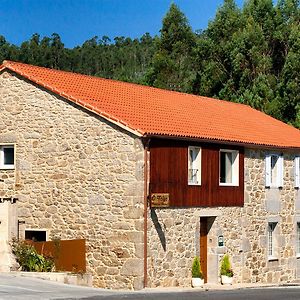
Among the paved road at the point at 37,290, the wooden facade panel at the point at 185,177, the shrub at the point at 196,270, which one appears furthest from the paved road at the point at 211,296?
the wooden facade panel at the point at 185,177

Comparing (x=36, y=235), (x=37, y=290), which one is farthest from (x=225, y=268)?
(x=37, y=290)

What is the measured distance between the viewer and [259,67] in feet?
172

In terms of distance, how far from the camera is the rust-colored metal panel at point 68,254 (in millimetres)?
26531

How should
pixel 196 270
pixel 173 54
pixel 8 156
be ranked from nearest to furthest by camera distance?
pixel 196 270 < pixel 8 156 < pixel 173 54

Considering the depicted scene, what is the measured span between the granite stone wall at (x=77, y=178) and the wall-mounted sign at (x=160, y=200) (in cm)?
43

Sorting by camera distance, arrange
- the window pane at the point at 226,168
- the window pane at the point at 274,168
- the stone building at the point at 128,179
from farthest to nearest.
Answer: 1. the window pane at the point at 274,168
2. the window pane at the point at 226,168
3. the stone building at the point at 128,179

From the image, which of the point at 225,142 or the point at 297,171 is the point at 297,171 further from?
the point at 225,142

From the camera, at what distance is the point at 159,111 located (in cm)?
3025

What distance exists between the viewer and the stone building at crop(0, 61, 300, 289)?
85.8 ft

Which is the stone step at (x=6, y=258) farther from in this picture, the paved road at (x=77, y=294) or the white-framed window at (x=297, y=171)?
the white-framed window at (x=297, y=171)

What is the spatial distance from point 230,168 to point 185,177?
12.0 ft

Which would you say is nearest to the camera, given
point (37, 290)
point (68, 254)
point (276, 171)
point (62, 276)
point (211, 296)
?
point (37, 290)

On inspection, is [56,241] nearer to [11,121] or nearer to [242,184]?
[11,121]

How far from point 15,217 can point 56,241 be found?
1717 mm
